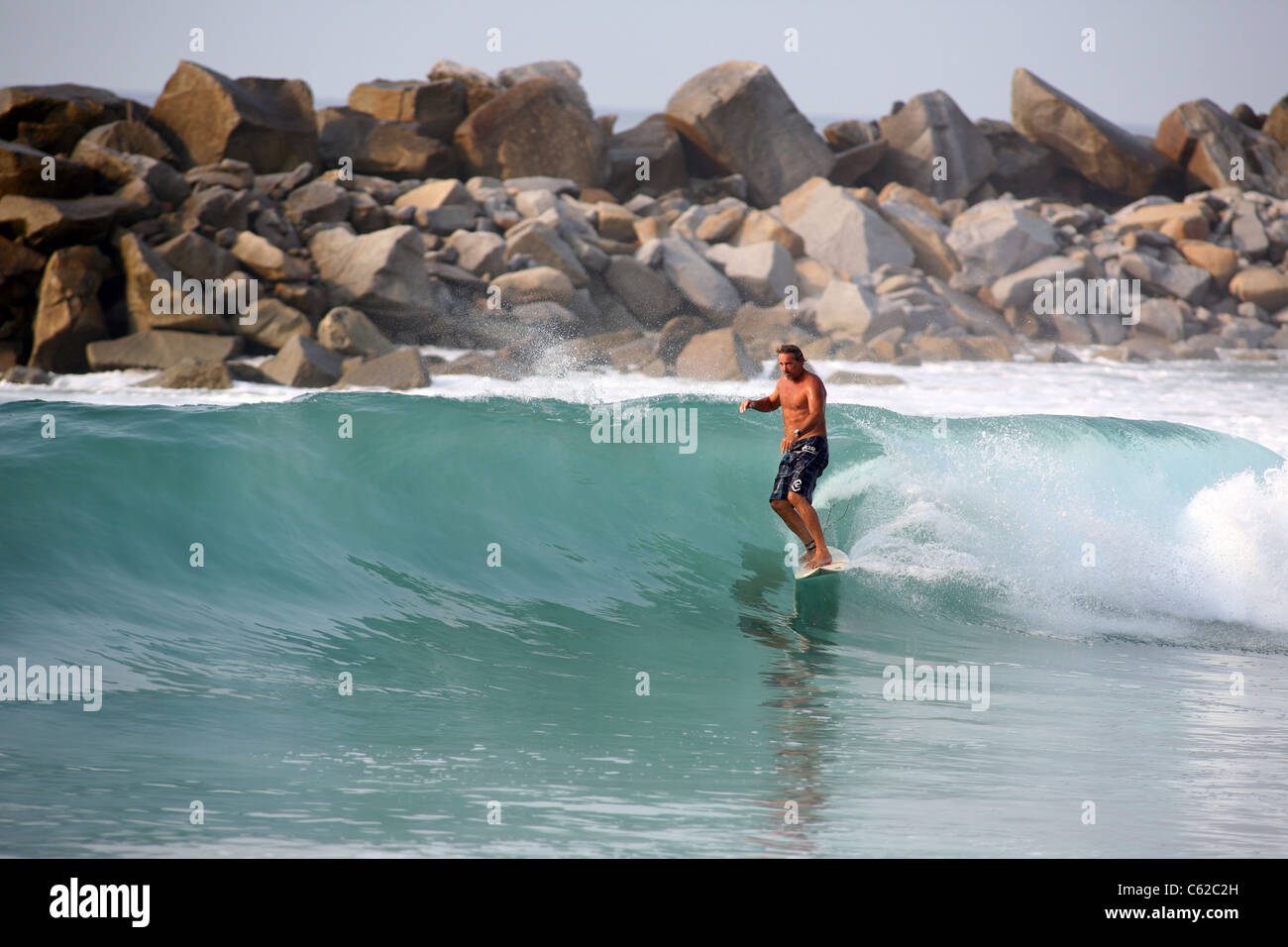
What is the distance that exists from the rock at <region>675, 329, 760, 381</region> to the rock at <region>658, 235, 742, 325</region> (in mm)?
2829

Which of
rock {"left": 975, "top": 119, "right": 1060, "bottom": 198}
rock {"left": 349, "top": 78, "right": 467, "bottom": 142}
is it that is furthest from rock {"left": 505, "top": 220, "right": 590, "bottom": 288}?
rock {"left": 975, "top": 119, "right": 1060, "bottom": 198}

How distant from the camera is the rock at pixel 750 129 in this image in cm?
2452

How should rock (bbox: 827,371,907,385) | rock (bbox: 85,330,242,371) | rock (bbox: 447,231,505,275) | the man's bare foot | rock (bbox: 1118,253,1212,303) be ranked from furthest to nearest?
1. rock (bbox: 1118,253,1212,303)
2. rock (bbox: 447,231,505,275)
3. rock (bbox: 827,371,907,385)
4. rock (bbox: 85,330,242,371)
5. the man's bare foot

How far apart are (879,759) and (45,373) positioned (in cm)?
1348

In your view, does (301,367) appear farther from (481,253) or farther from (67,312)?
(481,253)

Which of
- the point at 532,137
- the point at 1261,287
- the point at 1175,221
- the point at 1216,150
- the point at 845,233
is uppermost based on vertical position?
the point at 1216,150

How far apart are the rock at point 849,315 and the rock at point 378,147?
833cm

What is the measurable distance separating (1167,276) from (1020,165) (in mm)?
7030

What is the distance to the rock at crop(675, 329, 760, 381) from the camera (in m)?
15.2

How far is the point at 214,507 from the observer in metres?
6.86

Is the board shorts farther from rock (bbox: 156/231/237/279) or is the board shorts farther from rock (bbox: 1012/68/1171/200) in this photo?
rock (bbox: 1012/68/1171/200)

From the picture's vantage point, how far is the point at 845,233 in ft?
69.7

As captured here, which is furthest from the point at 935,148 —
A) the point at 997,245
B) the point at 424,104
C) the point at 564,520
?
the point at 564,520
